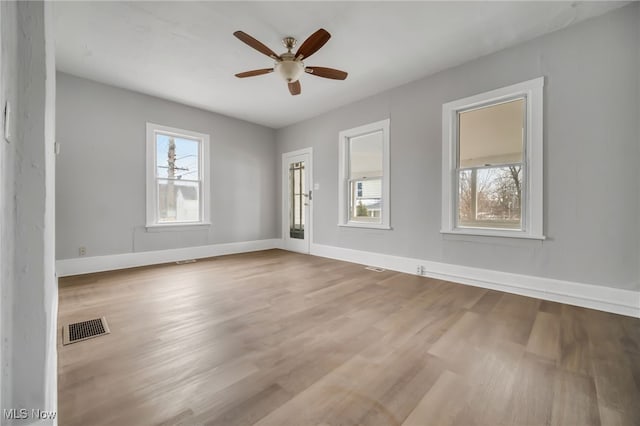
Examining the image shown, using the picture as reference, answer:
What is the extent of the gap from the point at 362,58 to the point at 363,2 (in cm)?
87

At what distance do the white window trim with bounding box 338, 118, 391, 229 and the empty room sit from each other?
4 centimetres

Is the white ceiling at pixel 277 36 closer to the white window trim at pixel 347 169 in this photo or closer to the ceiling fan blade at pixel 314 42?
the ceiling fan blade at pixel 314 42

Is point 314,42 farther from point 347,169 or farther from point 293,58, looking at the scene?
point 347,169

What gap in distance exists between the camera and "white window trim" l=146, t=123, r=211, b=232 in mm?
4285

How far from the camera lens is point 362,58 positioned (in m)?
3.20

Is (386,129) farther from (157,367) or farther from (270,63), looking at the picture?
(157,367)

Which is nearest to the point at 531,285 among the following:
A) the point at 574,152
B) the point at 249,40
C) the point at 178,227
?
the point at 574,152

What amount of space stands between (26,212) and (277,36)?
9.00ft

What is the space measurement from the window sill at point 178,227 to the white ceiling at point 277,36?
2173mm

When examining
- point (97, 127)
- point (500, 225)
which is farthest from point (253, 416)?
point (97, 127)

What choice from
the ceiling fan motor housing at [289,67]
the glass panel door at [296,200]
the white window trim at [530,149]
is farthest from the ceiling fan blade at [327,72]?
the glass panel door at [296,200]

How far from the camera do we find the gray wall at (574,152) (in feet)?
7.79

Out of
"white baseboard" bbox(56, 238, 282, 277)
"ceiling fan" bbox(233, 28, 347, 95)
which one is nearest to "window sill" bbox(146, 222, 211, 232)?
"white baseboard" bbox(56, 238, 282, 277)

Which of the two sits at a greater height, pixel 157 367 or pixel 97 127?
pixel 97 127
